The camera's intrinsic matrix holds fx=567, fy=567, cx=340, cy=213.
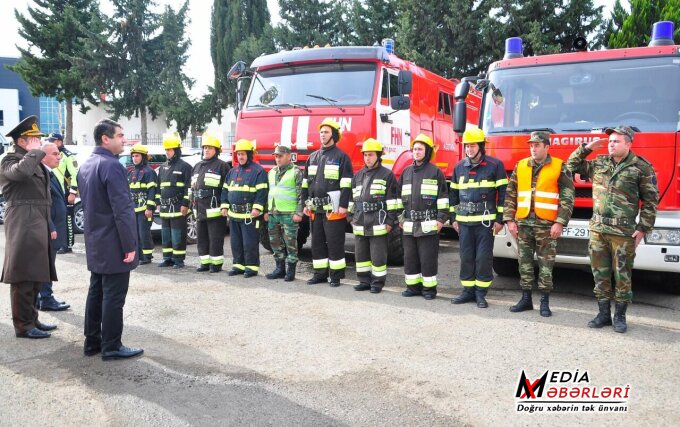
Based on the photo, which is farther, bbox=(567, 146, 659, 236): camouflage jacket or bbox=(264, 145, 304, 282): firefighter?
bbox=(264, 145, 304, 282): firefighter

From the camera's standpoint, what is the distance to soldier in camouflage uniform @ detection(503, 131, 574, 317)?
5629 millimetres

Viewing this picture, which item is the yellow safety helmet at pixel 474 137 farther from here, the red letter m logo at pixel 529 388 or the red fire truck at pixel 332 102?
the red letter m logo at pixel 529 388

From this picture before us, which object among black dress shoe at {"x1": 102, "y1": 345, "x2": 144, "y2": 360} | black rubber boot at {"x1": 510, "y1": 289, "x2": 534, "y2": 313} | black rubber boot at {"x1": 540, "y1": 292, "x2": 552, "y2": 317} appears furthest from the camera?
black rubber boot at {"x1": 510, "y1": 289, "x2": 534, "y2": 313}

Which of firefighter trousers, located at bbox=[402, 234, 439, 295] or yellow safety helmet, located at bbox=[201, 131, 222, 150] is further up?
yellow safety helmet, located at bbox=[201, 131, 222, 150]

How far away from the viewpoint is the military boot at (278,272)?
772 cm

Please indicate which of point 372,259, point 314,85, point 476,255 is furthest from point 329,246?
point 314,85

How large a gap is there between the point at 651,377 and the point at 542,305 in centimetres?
172

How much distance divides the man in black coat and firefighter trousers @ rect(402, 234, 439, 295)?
327 centimetres

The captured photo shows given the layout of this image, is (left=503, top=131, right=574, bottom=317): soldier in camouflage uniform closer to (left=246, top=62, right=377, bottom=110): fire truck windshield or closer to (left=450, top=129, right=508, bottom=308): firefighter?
(left=450, top=129, right=508, bottom=308): firefighter

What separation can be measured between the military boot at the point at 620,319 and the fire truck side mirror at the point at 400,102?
3.72 meters

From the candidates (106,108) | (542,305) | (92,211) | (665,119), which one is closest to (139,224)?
(92,211)

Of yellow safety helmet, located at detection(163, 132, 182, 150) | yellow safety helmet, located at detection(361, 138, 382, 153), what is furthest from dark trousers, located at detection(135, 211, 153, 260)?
yellow safety helmet, located at detection(361, 138, 382, 153)

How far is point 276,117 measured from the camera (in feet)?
25.9

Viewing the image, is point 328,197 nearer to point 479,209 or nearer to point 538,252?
point 479,209
